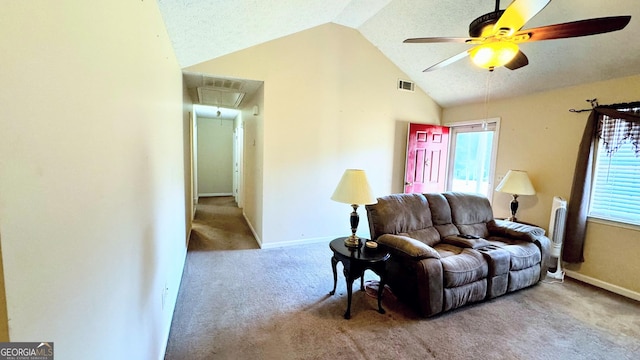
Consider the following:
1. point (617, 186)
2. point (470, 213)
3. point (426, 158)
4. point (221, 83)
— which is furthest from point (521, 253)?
point (221, 83)

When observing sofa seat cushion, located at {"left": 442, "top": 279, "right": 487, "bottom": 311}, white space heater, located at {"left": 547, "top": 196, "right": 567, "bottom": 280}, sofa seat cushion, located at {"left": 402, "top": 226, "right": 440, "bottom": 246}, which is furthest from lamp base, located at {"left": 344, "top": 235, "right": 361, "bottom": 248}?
white space heater, located at {"left": 547, "top": 196, "right": 567, "bottom": 280}

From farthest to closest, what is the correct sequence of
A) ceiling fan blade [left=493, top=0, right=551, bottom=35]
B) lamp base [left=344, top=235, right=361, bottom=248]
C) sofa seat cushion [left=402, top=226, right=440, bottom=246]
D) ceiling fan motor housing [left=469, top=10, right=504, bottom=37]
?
sofa seat cushion [left=402, top=226, right=440, bottom=246] → lamp base [left=344, top=235, right=361, bottom=248] → ceiling fan motor housing [left=469, top=10, right=504, bottom=37] → ceiling fan blade [left=493, top=0, right=551, bottom=35]

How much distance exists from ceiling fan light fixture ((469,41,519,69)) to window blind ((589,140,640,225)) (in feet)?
7.19

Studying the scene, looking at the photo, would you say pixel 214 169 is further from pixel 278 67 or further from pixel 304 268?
pixel 304 268

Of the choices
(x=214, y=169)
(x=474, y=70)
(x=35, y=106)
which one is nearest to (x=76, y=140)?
(x=35, y=106)

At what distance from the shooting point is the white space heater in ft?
10.6

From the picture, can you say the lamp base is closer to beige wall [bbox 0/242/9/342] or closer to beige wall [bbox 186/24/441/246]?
beige wall [bbox 186/24/441/246]

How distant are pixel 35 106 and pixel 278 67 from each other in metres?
3.46

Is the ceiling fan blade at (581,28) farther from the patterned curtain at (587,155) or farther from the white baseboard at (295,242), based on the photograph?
the white baseboard at (295,242)

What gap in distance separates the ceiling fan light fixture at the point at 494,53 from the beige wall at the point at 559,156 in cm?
206

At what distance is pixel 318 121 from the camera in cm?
408

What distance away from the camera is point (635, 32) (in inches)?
96.7

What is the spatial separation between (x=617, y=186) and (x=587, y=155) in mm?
455

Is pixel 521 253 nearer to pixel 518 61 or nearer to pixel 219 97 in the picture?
pixel 518 61
